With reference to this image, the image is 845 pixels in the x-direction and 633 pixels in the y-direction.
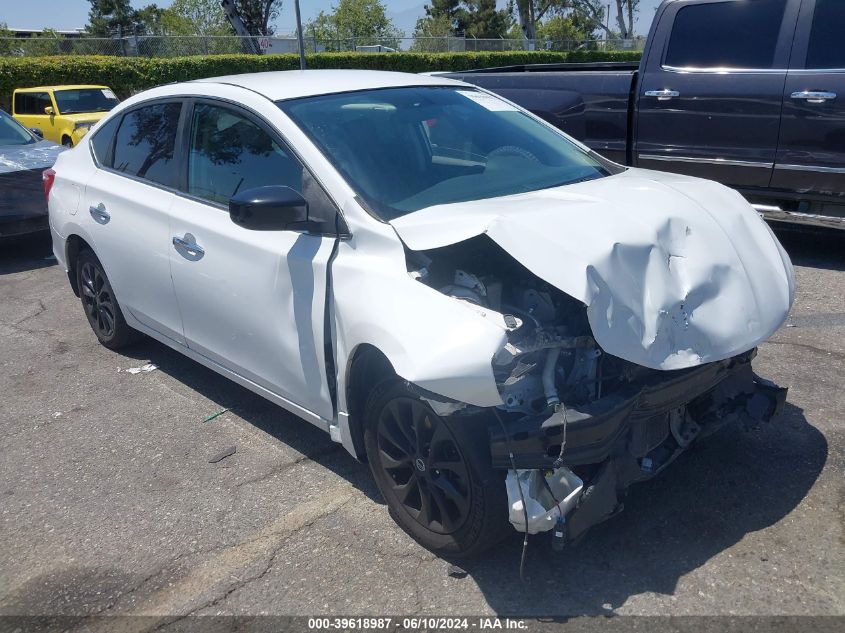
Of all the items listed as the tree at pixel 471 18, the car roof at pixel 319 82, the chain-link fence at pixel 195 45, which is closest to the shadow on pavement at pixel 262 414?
the car roof at pixel 319 82

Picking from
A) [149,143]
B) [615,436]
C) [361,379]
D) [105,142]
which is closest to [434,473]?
[361,379]

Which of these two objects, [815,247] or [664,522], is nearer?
[664,522]

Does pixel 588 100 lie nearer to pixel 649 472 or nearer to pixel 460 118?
pixel 460 118

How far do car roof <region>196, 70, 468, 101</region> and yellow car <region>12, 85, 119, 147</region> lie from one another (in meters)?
12.8

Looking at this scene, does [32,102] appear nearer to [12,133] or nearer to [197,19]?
[12,133]

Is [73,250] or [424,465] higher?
[73,250]

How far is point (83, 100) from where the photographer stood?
1684cm

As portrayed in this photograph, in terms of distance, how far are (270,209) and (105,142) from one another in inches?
95.4

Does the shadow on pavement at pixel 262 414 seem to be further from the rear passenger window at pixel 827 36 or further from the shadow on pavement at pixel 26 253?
the rear passenger window at pixel 827 36

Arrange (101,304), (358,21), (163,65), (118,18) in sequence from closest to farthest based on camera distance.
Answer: (101,304) → (163,65) → (358,21) → (118,18)

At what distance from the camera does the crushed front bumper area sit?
9.04ft

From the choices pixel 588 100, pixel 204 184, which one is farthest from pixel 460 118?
pixel 588 100

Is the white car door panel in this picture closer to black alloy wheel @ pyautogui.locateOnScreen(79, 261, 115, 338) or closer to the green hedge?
black alloy wheel @ pyautogui.locateOnScreen(79, 261, 115, 338)

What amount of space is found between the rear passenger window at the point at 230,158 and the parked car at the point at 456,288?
0.01m
